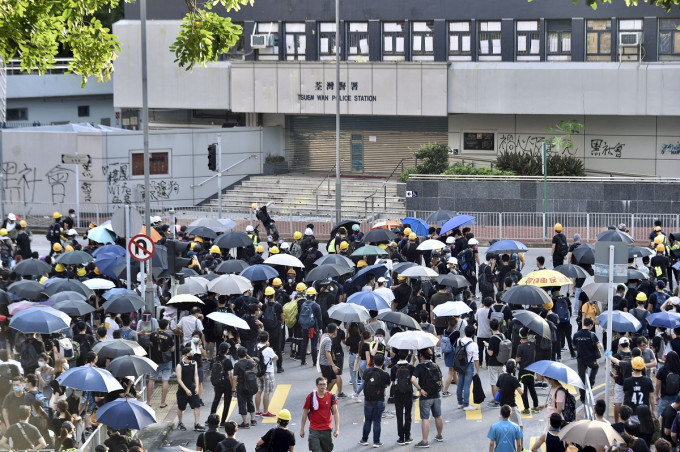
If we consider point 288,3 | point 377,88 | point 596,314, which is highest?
point 288,3

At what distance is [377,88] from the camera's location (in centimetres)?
4550

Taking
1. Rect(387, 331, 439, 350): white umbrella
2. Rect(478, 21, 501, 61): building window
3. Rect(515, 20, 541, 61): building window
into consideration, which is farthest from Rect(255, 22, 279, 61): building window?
Rect(387, 331, 439, 350): white umbrella

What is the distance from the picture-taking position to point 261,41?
46719mm

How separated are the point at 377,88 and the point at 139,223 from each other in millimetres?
25398

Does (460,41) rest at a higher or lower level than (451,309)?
higher

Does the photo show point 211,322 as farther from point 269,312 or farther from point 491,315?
point 491,315

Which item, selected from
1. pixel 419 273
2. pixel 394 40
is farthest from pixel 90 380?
pixel 394 40

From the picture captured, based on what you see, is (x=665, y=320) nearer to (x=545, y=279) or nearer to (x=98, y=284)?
(x=545, y=279)

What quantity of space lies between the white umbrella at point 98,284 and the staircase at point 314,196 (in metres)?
18.0

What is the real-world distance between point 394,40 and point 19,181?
15.8 m

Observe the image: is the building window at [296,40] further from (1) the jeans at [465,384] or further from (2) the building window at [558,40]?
(1) the jeans at [465,384]

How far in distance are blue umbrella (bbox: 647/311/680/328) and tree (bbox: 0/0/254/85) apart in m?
8.72

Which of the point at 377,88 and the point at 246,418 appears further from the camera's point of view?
the point at 377,88

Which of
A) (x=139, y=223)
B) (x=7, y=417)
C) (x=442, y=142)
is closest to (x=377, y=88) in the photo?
(x=442, y=142)
